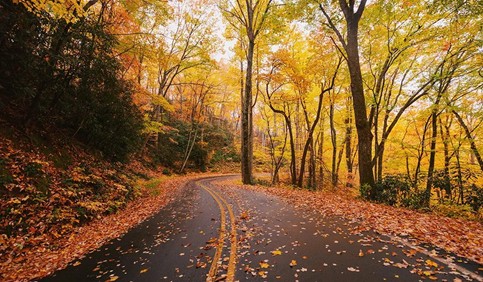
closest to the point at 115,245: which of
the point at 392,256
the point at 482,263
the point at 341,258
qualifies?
the point at 341,258

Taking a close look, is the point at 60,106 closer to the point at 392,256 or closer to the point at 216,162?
the point at 392,256

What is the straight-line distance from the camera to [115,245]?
606 centimetres

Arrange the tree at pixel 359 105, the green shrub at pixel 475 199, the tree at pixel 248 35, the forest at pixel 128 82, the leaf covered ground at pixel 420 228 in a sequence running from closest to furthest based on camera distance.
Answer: the leaf covered ground at pixel 420 228, the forest at pixel 128 82, the green shrub at pixel 475 199, the tree at pixel 359 105, the tree at pixel 248 35

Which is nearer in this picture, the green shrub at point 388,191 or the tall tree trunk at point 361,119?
the green shrub at point 388,191

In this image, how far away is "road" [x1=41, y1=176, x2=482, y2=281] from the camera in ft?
12.4

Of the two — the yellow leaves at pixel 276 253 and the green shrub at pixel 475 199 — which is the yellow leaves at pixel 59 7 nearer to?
the yellow leaves at pixel 276 253

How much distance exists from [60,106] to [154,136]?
19037 mm

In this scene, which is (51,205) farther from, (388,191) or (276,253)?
(388,191)

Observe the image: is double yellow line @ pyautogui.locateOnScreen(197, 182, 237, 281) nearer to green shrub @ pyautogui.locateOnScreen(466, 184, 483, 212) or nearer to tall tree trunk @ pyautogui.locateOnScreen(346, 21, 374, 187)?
tall tree trunk @ pyautogui.locateOnScreen(346, 21, 374, 187)

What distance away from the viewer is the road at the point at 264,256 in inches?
149

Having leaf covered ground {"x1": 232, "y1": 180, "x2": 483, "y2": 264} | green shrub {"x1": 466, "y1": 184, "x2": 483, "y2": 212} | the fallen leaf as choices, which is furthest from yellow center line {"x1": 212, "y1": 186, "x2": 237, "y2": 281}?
green shrub {"x1": 466, "y1": 184, "x2": 483, "y2": 212}

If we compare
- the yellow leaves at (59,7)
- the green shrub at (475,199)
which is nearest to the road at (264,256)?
the yellow leaves at (59,7)

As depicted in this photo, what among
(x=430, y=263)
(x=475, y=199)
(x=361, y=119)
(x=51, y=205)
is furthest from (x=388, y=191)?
(x=51, y=205)

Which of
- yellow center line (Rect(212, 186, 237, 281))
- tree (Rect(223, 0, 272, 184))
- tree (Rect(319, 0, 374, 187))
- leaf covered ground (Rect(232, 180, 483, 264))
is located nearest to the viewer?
yellow center line (Rect(212, 186, 237, 281))
